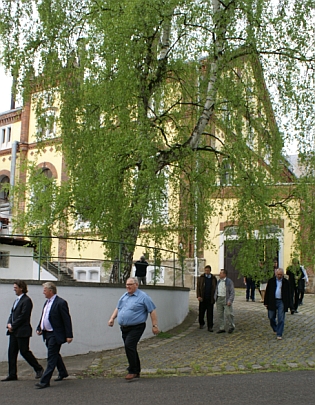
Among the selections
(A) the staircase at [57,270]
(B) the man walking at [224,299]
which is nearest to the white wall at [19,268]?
(A) the staircase at [57,270]

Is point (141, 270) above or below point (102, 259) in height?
below

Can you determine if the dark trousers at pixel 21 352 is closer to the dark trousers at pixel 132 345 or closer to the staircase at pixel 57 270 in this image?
the dark trousers at pixel 132 345

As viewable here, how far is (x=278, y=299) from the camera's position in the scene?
14.0 metres

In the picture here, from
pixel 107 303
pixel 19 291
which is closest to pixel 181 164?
pixel 107 303

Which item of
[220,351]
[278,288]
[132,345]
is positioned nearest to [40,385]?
[132,345]

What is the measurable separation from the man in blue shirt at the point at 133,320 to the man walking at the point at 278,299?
17.5ft

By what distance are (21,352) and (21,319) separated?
54 cm

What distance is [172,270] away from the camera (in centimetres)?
1636

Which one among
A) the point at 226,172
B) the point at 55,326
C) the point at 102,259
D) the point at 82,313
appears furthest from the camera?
the point at 226,172

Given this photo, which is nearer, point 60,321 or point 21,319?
point 60,321

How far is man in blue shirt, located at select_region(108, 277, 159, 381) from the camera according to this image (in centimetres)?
934

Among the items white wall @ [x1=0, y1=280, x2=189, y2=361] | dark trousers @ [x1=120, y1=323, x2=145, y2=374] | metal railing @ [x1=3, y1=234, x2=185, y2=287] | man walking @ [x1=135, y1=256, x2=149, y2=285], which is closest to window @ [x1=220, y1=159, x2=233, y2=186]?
metal railing @ [x1=3, y1=234, x2=185, y2=287]

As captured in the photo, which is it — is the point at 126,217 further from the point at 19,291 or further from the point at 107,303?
the point at 19,291

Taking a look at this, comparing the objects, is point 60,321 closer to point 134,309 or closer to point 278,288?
point 134,309
